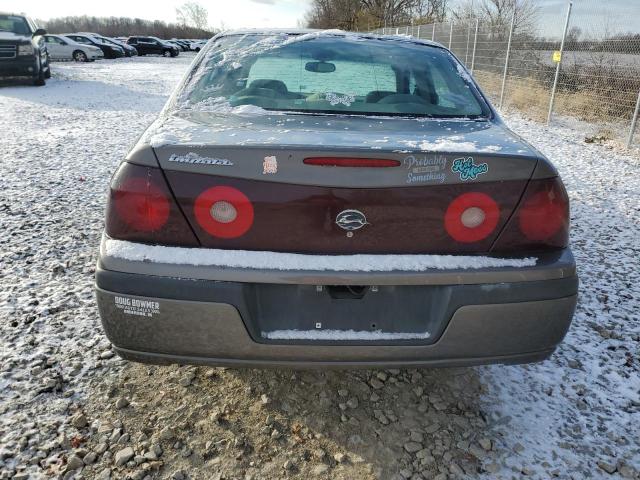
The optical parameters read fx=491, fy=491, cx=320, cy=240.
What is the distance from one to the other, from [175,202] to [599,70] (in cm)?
982

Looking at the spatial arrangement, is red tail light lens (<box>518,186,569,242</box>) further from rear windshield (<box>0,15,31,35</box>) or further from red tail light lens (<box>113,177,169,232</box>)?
rear windshield (<box>0,15,31,35</box>)

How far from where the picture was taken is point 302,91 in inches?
98.3

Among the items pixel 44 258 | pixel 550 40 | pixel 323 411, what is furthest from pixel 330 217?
pixel 550 40

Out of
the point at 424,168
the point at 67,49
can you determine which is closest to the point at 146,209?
the point at 424,168

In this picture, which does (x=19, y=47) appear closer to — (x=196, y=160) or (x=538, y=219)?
(x=196, y=160)

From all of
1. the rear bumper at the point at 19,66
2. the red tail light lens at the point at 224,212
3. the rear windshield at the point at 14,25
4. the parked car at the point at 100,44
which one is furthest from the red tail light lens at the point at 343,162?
the parked car at the point at 100,44

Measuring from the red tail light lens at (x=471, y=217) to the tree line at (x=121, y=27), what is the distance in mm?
83816

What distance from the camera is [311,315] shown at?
170cm

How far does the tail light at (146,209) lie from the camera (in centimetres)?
167

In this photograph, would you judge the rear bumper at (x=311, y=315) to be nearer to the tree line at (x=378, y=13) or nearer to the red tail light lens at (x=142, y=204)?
the red tail light lens at (x=142, y=204)

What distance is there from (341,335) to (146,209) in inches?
31.6

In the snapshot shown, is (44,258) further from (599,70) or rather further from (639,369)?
Answer: (599,70)

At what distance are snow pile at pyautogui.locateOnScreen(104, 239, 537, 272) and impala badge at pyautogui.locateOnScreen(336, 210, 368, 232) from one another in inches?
4.0

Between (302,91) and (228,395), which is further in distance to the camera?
(302,91)
